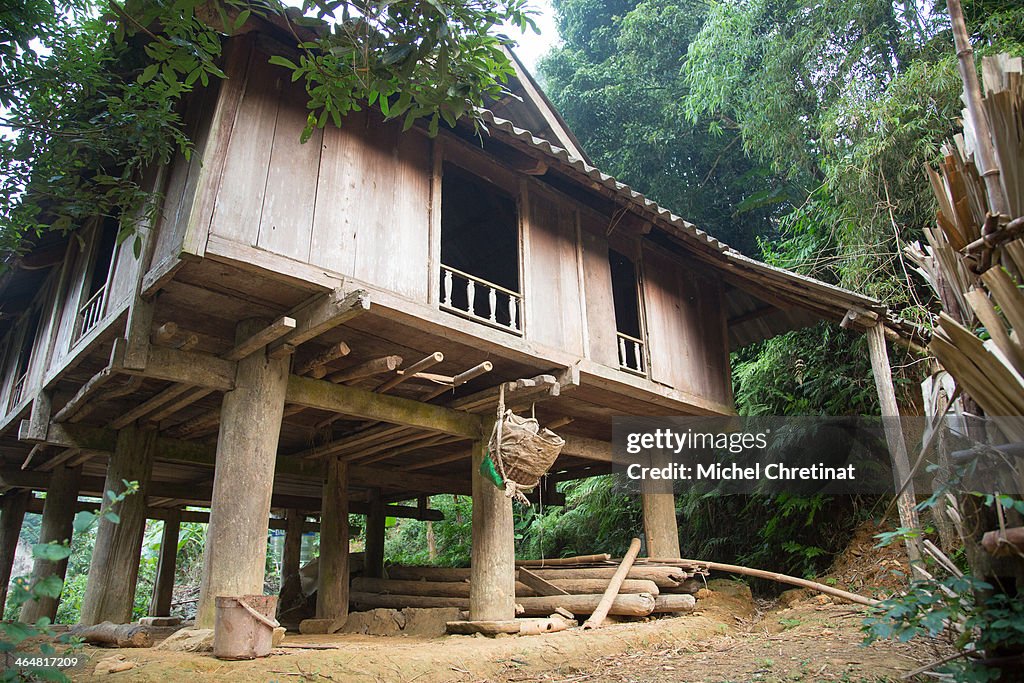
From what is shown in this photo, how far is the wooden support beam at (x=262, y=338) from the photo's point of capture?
5.71 m

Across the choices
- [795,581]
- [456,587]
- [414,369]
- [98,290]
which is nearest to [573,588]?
[456,587]

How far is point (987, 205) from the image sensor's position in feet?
8.36

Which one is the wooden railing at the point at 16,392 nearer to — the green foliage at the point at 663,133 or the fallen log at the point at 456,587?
the fallen log at the point at 456,587

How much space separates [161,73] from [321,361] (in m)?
2.76

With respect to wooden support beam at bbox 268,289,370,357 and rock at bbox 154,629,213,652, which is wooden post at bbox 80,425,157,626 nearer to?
rock at bbox 154,629,213,652

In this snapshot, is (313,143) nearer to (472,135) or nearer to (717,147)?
(472,135)

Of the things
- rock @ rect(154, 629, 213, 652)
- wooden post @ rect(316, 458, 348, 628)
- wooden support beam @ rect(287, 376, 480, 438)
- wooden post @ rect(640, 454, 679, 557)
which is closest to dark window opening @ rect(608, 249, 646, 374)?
wooden post @ rect(640, 454, 679, 557)

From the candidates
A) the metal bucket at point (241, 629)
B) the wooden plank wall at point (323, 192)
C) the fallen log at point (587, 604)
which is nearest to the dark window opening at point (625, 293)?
the fallen log at point (587, 604)

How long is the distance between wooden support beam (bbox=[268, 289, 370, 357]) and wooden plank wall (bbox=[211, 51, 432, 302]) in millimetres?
356

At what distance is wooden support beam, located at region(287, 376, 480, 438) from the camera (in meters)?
6.86

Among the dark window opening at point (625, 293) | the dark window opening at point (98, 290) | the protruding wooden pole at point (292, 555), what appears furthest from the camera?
the protruding wooden pole at point (292, 555)

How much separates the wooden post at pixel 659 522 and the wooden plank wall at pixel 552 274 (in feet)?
9.93

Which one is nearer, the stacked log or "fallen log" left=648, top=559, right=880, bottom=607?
"fallen log" left=648, top=559, right=880, bottom=607

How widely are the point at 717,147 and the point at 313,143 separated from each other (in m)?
12.2
